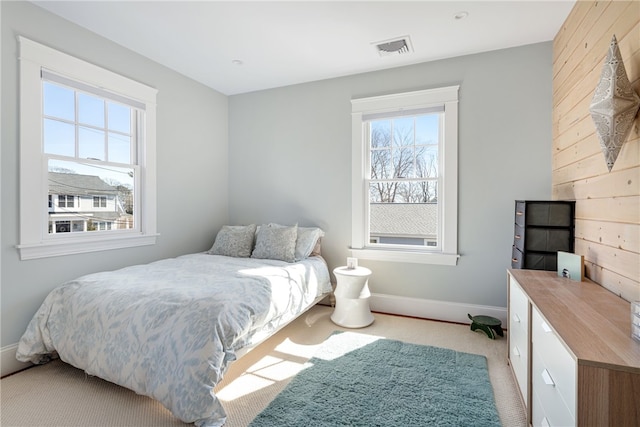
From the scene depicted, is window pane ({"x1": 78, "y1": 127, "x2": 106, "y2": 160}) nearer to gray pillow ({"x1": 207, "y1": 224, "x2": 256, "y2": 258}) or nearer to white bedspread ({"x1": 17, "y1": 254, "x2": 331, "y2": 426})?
white bedspread ({"x1": 17, "y1": 254, "x2": 331, "y2": 426})

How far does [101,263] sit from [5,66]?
165 cm

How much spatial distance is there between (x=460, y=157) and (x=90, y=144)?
3.57 meters

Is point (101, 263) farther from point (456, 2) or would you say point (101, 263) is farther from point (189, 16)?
point (456, 2)

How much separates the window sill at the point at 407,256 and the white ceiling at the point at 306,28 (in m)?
2.05

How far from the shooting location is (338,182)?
12.0 ft

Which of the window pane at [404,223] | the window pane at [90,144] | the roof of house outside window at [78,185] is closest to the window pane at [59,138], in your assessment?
the window pane at [90,144]

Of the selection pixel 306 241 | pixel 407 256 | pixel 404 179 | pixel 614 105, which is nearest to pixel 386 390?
pixel 407 256

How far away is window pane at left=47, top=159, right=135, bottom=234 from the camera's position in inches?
99.9

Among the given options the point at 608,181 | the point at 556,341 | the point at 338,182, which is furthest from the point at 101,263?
the point at 608,181

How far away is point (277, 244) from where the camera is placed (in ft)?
10.8

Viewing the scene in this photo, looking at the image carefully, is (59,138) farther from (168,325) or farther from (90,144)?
(168,325)

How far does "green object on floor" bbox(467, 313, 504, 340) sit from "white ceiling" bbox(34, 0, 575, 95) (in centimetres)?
259

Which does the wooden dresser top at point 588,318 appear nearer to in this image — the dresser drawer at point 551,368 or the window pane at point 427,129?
the dresser drawer at point 551,368

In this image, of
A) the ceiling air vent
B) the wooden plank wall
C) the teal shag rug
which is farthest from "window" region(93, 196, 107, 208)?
the wooden plank wall
